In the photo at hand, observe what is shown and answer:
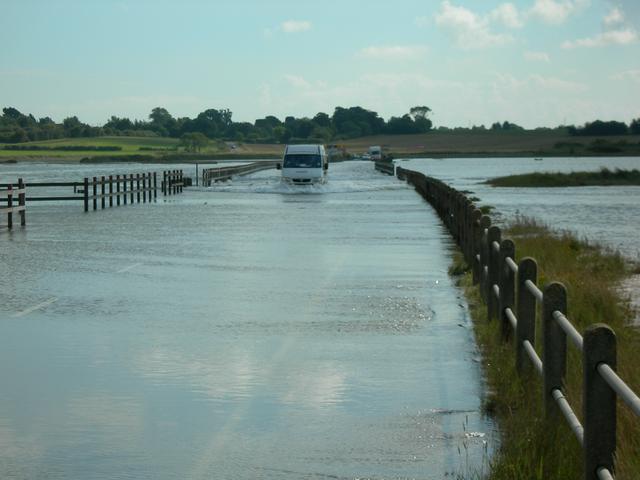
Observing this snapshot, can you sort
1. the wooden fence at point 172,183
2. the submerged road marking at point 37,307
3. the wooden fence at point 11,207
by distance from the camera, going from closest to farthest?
1. the submerged road marking at point 37,307
2. the wooden fence at point 11,207
3. the wooden fence at point 172,183

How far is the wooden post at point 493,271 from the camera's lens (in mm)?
13469

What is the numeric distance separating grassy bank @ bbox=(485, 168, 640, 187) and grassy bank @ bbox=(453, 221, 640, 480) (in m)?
72.8

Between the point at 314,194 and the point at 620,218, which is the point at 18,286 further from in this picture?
the point at 314,194

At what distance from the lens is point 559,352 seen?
8.32 m

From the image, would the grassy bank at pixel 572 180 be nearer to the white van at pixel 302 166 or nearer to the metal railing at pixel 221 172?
the metal railing at pixel 221 172

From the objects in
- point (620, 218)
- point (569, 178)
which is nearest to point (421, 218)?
point (620, 218)

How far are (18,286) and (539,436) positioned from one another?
1284 cm

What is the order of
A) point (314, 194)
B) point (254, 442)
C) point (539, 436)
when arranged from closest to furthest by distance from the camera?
1. point (539, 436)
2. point (254, 442)
3. point (314, 194)

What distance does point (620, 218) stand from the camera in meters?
48.3

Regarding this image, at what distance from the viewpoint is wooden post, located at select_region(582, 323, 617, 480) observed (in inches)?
242

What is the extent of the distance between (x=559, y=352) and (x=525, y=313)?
75.3 inches

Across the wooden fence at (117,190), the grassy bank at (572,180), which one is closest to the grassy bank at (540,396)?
the wooden fence at (117,190)

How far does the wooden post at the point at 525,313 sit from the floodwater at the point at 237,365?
0.46m

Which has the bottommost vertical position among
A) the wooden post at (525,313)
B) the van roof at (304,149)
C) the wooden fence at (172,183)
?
the wooden fence at (172,183)
